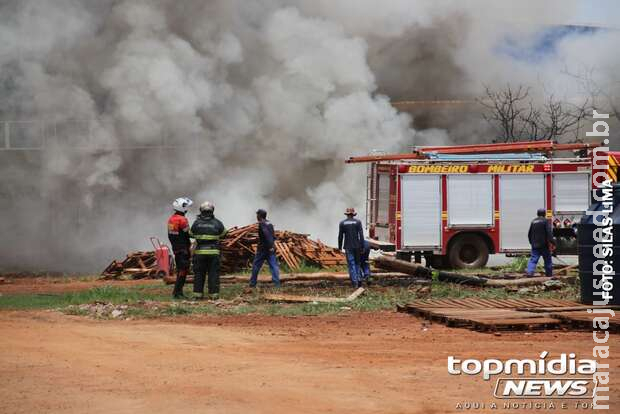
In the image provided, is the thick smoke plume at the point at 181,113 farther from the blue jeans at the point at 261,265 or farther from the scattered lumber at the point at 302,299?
the scattered lumber at the point at 302,299

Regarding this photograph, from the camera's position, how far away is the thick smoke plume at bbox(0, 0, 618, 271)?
23.1 metres

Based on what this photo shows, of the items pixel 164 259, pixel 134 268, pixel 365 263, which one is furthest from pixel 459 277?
pixel 134 268

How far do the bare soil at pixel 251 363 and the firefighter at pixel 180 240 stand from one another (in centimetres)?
229

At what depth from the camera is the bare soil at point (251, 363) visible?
6.92 m

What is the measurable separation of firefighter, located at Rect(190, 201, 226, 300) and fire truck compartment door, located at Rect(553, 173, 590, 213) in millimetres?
9052

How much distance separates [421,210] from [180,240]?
7293 millimetres

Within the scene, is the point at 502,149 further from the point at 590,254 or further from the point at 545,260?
the point at 590,254

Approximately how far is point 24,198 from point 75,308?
12750 mm

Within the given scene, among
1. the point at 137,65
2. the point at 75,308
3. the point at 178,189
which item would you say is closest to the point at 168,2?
the point at 137,65

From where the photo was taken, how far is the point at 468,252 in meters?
20.5

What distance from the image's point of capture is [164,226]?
24203 millimetres

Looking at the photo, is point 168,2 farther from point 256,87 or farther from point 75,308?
point 75,308

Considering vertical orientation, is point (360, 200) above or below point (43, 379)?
above

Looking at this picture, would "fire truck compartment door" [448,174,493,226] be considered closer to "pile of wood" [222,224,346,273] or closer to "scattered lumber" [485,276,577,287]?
"pile of wood" [222,224,346,273]
